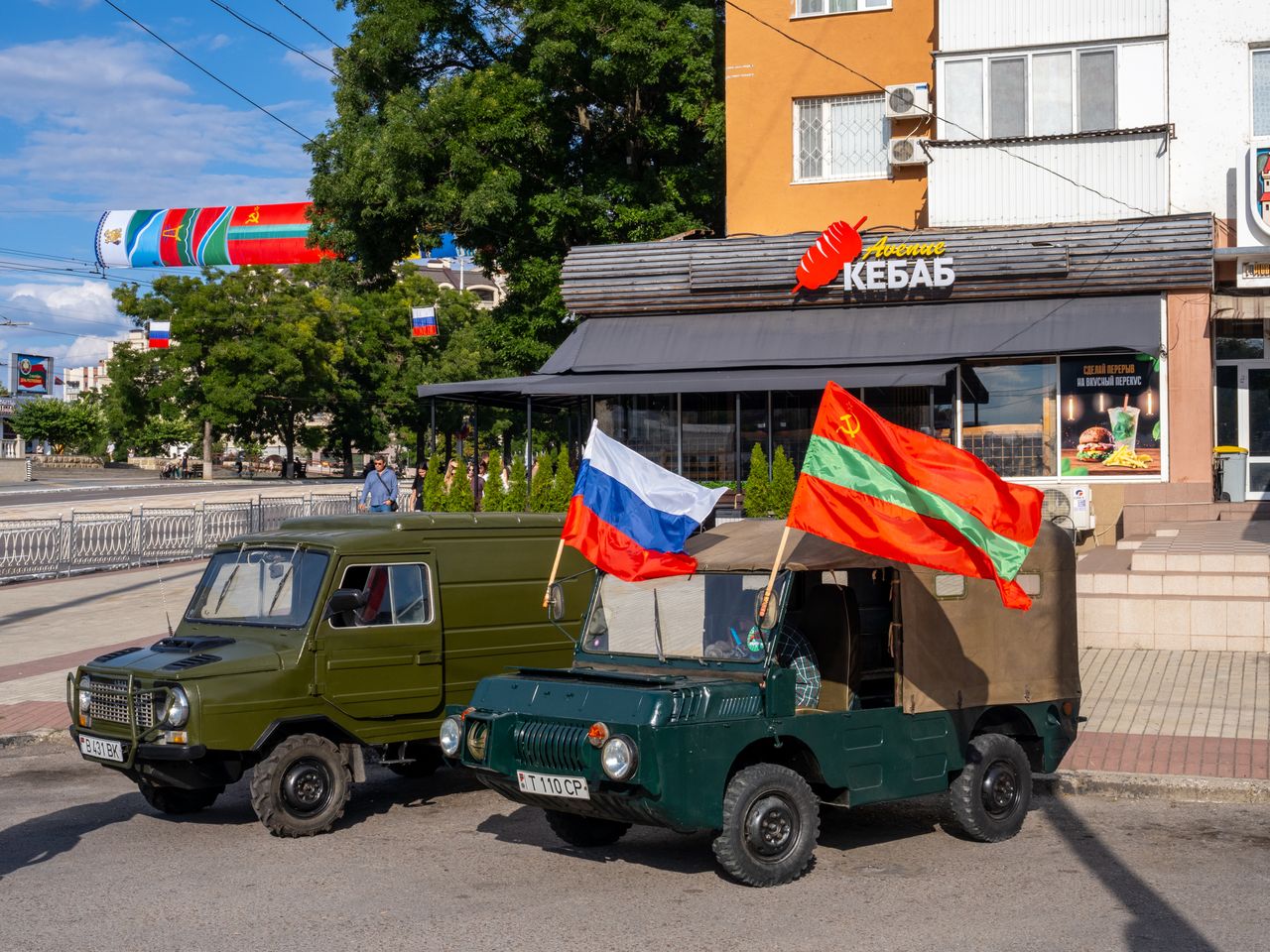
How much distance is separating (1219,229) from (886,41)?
21.8 ft

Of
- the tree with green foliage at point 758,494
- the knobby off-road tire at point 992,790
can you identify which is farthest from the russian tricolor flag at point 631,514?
the tree with green foliage at point 758,494

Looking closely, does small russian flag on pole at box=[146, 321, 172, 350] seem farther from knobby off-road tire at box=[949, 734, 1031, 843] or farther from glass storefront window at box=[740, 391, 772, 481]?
knobby off-road tire at box=[949, 734, 1031, 843]

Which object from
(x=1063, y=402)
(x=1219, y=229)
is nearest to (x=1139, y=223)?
(x=1219, y=229)

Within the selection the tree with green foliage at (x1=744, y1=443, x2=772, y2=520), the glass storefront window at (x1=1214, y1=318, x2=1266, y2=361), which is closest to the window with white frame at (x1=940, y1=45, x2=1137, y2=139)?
the glass storefront window at (x1=1214, y1=318, x2=1266, y2=361)

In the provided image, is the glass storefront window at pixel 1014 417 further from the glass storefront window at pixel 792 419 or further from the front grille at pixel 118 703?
the front grille at pixel 118 703

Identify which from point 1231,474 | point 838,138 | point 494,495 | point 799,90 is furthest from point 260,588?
point 799,90

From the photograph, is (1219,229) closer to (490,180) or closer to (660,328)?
(660,328)

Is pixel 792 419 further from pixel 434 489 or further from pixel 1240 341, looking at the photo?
pixel 1240 341

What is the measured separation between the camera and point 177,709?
8359mm

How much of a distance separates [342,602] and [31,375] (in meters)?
116

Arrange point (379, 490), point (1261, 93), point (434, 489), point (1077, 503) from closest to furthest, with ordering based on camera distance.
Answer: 1. point (1077, 503)
2. point (1261, 93)
3. point (379, 490)
4. point (434, 489)

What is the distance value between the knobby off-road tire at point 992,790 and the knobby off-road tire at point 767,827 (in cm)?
121

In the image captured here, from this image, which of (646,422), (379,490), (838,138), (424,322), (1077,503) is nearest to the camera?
(1077,503)

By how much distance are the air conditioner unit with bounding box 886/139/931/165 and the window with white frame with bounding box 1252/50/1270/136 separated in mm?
4871
